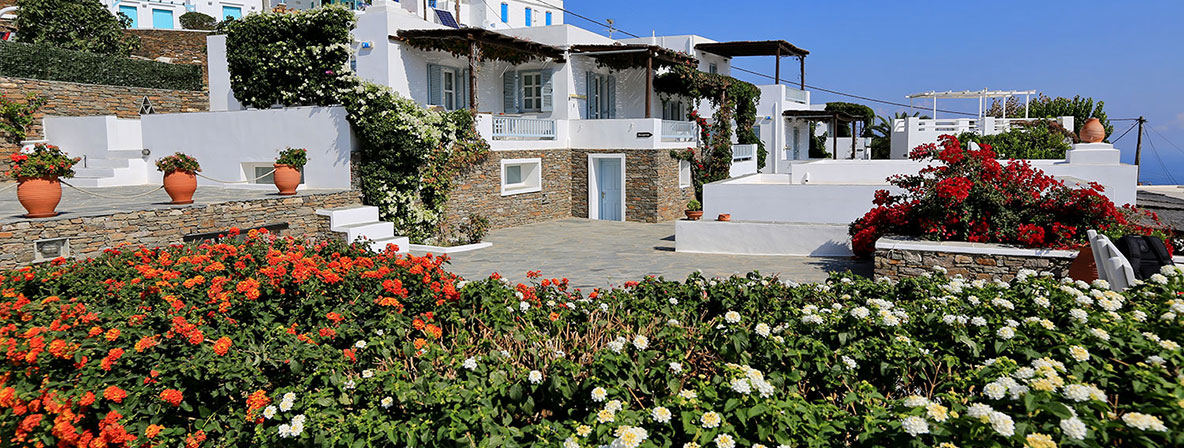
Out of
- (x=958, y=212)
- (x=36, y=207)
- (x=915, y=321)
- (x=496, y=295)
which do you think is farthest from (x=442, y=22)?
(x=915, y=321)

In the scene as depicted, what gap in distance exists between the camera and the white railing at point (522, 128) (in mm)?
19547

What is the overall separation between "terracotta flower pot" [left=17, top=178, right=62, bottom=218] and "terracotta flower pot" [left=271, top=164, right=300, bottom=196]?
3.95 meters

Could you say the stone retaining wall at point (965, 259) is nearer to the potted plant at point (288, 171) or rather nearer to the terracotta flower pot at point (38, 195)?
the potted plant at point (288, 171)

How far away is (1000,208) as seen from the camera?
10016 mm

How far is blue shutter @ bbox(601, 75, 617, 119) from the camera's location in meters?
24.9

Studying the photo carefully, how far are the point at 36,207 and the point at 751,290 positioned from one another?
34.1ft

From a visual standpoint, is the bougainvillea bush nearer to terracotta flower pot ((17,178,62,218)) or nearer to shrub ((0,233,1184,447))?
shrub ((0,233,1184,447))

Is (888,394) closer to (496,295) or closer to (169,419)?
(496,295)

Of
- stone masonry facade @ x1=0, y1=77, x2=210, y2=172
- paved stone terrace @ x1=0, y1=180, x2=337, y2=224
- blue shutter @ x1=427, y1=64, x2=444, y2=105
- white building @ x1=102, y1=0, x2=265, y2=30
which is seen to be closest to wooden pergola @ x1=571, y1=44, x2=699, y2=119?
blue shutter @ x1=427, y1=64, x2=444, y2=105

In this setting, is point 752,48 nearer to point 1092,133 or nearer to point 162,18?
point 1092,133

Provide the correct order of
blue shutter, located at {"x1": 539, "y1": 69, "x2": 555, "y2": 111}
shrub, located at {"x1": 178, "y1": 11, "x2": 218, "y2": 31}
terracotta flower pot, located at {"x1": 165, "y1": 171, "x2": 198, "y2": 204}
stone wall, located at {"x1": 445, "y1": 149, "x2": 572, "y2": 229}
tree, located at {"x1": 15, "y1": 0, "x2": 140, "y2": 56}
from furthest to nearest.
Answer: shrub, located at {"x1": 178, "y1": 11, "x2": 218, "y2": 31} → tree, located at {"x1": 15, "y1": 0, "x2": 140, "y2": 56} → blue shutter, located at {"x1": 539, "y1": 69, "x2": 555, "y2": 111} → stone wall, located at {"x1": 445, "y1": 149, "x2": 572, "y2": 229} → terracotta flower pot, located at {"x1": 165, "y1": 171, "x2": 198, "y2": 204}

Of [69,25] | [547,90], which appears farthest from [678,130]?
[69,25]

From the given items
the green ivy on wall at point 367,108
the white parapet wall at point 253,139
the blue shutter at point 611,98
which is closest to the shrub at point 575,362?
the green ivy on wall at point 367,108

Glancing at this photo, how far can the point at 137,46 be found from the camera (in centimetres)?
3125
